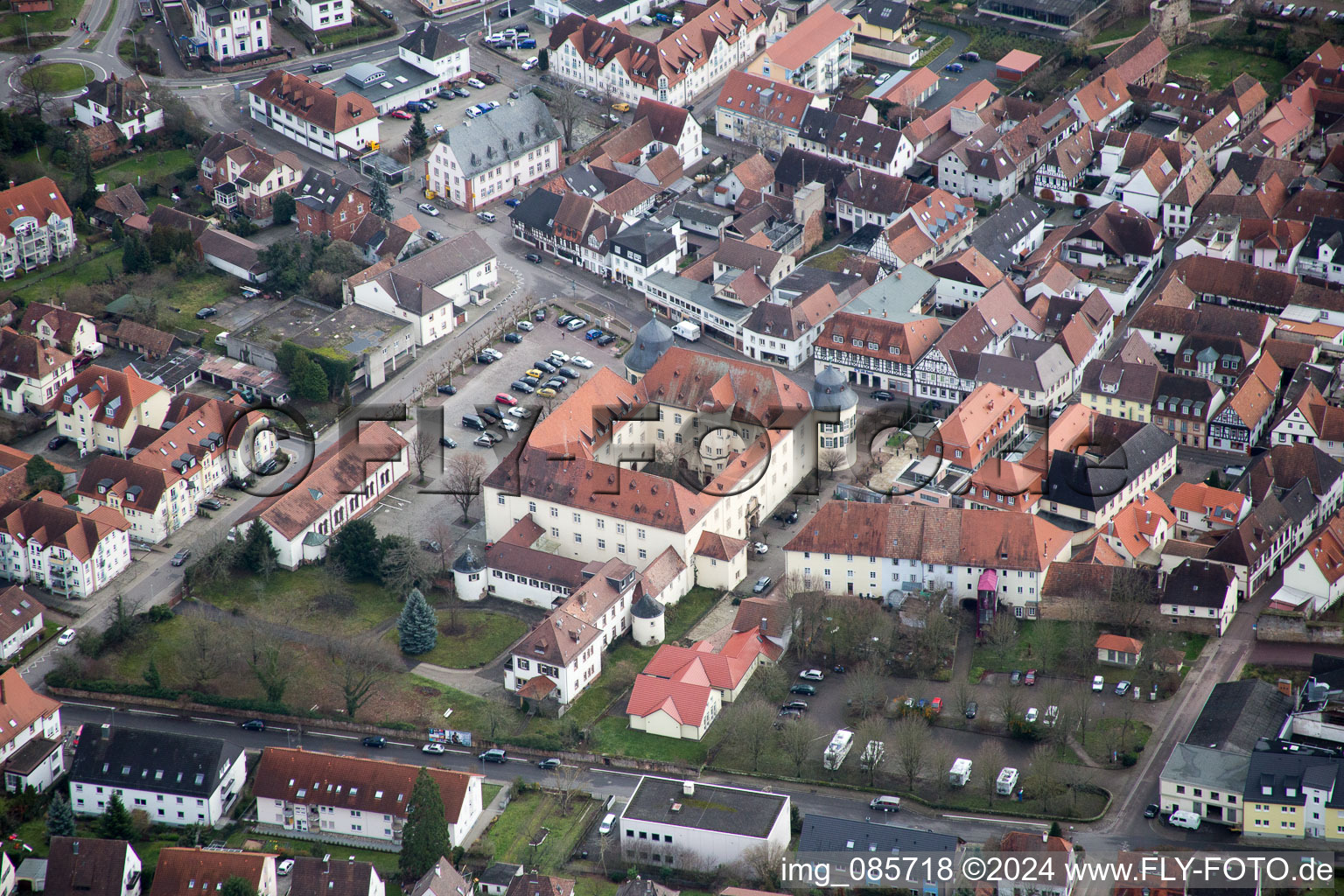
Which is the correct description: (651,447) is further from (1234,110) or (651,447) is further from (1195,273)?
(1234,110)

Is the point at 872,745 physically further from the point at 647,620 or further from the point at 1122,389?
the point at 1122,389

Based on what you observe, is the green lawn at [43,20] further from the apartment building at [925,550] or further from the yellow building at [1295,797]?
the yellow building at [1295,797]

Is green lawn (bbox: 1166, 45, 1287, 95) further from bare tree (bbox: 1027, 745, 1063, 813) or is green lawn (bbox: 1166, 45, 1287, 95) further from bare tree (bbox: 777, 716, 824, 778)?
bare tree (bbox: 777, 716, 824, 778)

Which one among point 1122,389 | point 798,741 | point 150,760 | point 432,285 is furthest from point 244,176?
point 798,741

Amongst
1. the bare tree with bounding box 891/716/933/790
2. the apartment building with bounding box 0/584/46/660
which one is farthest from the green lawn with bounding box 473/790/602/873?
the apartment building with bounding box 0/584/46/660

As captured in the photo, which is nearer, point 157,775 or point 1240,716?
point 1240,716

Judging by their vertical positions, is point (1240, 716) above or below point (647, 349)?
above

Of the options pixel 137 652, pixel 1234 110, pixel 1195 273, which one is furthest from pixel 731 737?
pixel 1234 110
